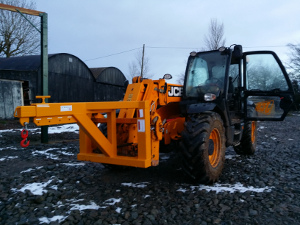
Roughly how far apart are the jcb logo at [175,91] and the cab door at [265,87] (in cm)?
141

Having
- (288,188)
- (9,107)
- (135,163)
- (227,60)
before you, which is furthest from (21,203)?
(9,107)

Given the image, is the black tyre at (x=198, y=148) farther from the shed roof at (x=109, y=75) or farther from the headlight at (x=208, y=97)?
the shed roof at (x=109, y=75)

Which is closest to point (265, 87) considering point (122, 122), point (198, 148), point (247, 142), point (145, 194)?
point (247, 142)

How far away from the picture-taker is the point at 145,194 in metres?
3.91

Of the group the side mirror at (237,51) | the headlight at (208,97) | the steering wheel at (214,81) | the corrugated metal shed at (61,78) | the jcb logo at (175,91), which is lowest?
the headlight at (208,97)

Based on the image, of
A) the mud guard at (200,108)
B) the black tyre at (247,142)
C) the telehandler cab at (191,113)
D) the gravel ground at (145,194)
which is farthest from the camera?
the black tyre at (247,142)

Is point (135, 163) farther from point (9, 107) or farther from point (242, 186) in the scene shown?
point (9, 107)

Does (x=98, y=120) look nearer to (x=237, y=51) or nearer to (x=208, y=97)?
(x=208, y=97)

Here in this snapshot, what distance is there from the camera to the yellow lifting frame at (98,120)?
11.4ft

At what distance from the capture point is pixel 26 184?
4.41 meters

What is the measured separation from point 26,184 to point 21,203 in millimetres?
807

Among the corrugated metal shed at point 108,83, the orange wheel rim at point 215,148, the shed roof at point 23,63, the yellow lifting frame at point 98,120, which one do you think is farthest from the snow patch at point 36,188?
the corrugated metal shed at point 108,83

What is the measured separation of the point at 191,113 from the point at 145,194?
57.4 inches

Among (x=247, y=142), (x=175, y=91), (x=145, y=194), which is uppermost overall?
(x=175, y=91)
